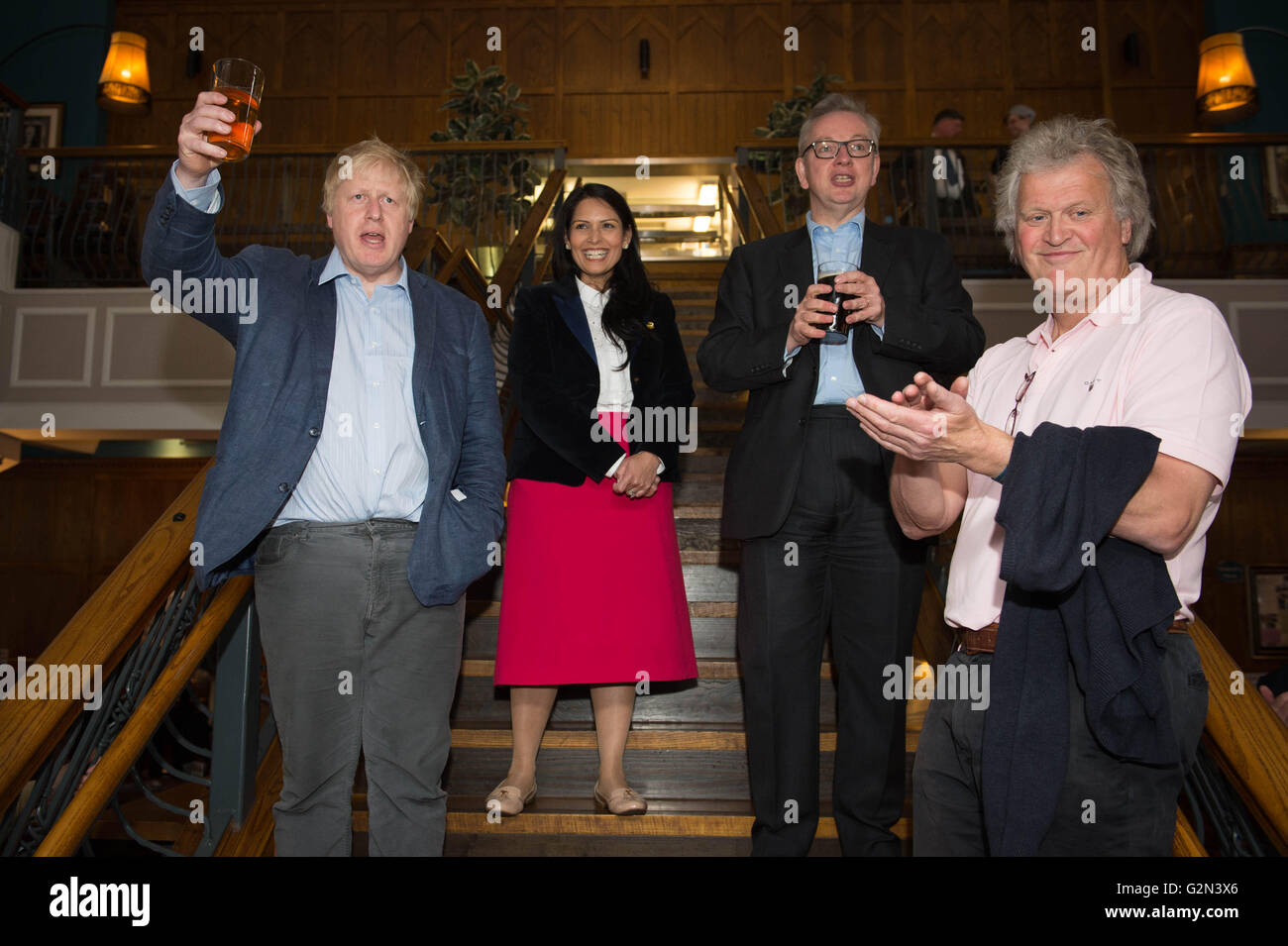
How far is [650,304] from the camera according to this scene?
9.09 feet

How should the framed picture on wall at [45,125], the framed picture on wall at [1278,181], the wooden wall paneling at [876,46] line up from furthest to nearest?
the wooden wall paneling at [876,46]
the framed picture on wall at [45,125]
the framed picture on wall at [1278,181]

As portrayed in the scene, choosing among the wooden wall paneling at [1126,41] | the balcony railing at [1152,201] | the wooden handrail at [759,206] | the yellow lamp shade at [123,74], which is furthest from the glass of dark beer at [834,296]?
the wooden wall paneling at [1126,41]

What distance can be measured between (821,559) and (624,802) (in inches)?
30.7

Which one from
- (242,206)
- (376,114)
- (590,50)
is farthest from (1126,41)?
(242,206)

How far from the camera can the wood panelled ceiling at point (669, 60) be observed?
982 cm

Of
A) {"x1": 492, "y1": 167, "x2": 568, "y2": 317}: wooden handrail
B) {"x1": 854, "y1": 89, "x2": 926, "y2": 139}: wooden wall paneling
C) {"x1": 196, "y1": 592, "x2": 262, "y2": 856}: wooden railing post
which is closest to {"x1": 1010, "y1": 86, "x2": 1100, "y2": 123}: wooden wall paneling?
{"x1": 854, "y1": 89, "x2": 926, "y2": 139}: wooden wall paneling

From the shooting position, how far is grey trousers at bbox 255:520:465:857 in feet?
6.07

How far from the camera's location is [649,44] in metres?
10.1

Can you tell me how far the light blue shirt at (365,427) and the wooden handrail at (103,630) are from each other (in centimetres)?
28

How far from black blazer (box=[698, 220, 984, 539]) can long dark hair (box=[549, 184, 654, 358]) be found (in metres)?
Result: 0.34

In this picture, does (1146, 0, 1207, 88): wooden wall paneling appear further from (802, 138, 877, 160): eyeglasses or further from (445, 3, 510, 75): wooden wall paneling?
(802, 138, 877, 160): eyeglasses

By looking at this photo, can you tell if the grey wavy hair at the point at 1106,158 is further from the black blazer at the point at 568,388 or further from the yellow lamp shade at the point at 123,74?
the yellow lamp shade at the point at 123,74
